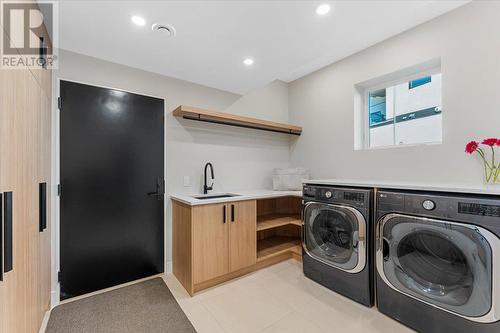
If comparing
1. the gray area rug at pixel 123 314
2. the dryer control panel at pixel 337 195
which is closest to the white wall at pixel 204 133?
the gray area rug at pixel 123 314

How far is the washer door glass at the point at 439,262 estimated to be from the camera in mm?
1268

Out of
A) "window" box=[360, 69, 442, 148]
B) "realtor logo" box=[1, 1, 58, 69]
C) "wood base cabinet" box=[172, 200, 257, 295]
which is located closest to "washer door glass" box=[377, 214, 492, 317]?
"window" box=[360, 69, 442, 148]

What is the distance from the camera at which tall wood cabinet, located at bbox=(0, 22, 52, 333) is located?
0.89 metres

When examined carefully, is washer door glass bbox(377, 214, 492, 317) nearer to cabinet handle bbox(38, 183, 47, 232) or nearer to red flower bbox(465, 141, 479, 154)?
red flower bbox(465, 141, 479, 154)

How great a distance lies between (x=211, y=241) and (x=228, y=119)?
1.50m

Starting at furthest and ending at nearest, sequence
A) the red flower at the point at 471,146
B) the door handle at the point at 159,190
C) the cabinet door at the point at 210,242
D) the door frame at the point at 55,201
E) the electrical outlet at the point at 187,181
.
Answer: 1. the electrical outlet at the point at 187,181
2. the door handle at the point at 159,190
3. the cabinet door at the point at 210,242
4. the door frame at the point at 55,201
5. the red flower at the point at 471,146

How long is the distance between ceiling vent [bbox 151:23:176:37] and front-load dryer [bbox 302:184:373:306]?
1965mm

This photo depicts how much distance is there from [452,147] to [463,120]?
251 mm

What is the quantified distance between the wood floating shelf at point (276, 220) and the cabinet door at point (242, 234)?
0.23 metres

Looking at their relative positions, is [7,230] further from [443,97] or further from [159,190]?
[443,97]

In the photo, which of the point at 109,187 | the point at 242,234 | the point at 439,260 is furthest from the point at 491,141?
the point at 109,187

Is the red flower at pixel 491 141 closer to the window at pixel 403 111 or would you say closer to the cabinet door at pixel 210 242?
the window at pixel 403 111

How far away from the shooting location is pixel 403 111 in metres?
2.47

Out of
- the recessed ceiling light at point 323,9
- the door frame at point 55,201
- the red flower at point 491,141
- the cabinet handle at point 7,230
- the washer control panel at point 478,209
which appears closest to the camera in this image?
the cabinet handle at point 7,230
